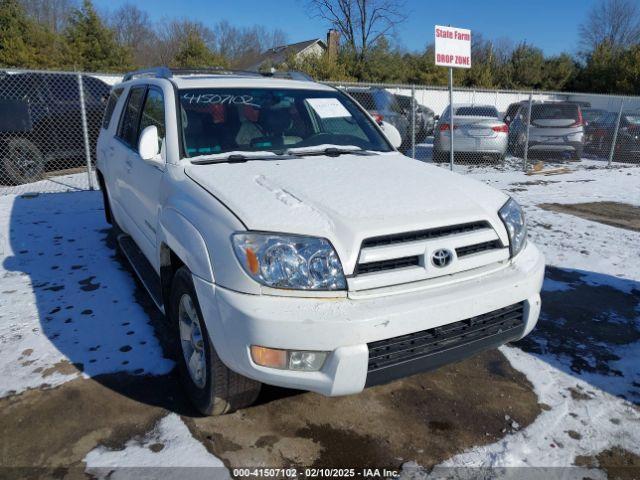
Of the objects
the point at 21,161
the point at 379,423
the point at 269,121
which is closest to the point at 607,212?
the point at 269,121

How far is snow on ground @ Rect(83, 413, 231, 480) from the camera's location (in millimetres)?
2209

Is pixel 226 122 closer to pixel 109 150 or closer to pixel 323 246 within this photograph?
pixel 323 246

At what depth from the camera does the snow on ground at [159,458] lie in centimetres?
221

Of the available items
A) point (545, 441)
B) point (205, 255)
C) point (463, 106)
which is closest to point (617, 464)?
point (545, 441)

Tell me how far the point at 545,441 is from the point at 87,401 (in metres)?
2.47

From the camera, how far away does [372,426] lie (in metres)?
2.57

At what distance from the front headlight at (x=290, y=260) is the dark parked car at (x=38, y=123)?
765 centimetres

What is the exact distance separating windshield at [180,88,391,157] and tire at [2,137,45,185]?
651 cm

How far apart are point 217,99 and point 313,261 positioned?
1.79m

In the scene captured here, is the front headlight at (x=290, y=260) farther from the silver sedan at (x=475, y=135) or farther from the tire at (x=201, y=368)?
the silver sedan at (x=475, y=135)

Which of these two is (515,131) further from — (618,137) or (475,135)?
(618,137)

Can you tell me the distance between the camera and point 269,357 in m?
2.09

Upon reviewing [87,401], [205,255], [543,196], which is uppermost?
[205,255]

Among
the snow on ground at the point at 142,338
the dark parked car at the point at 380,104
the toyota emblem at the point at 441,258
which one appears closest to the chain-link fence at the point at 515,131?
the dark parked car at the point at 380,104
